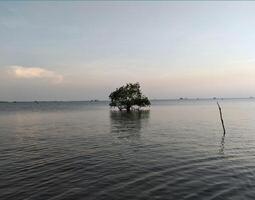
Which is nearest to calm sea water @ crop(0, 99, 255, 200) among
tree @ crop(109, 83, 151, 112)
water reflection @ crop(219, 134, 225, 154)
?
water reflection @ crop(219, 134, 225, 154)

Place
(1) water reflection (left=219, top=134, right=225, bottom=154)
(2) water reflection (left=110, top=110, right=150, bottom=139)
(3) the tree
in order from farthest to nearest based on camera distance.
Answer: (3) the tree, (2) water reflection (left=110, top=110, right=150, bottom=139), (1) water reflection (left=219, top=134, right=225, bottom=154)

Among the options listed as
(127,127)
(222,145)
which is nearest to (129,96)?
(127,127)

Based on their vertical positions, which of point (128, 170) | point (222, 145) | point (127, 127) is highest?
point (127, 127)


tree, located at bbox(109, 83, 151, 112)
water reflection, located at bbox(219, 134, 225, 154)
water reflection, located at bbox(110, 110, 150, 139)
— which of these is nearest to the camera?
water reflection, located at bbox(219, 134, 225, 154)

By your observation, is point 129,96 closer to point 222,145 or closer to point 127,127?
point 127,127

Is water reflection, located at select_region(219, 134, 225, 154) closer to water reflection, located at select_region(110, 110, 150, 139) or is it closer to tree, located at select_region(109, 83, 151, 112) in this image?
water reflection, located at select_region(110, 110, 150, 139)

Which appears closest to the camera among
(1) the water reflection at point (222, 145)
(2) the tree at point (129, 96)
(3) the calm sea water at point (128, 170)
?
(3) the calm sea water at point (128, 170)

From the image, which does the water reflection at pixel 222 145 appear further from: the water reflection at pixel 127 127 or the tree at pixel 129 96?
the tree at pixel 129 96

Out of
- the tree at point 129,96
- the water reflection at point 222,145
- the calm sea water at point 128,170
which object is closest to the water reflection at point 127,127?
the calm sea water at point 128,170

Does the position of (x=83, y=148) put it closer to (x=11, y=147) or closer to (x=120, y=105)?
(x=11, y=147)

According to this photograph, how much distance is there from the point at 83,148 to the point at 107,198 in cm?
1711

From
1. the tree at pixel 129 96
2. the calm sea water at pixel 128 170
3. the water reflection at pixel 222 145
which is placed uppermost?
the tree at pixel 129 96

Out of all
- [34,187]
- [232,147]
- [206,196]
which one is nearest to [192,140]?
[232,147]

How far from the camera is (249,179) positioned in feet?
64.8
